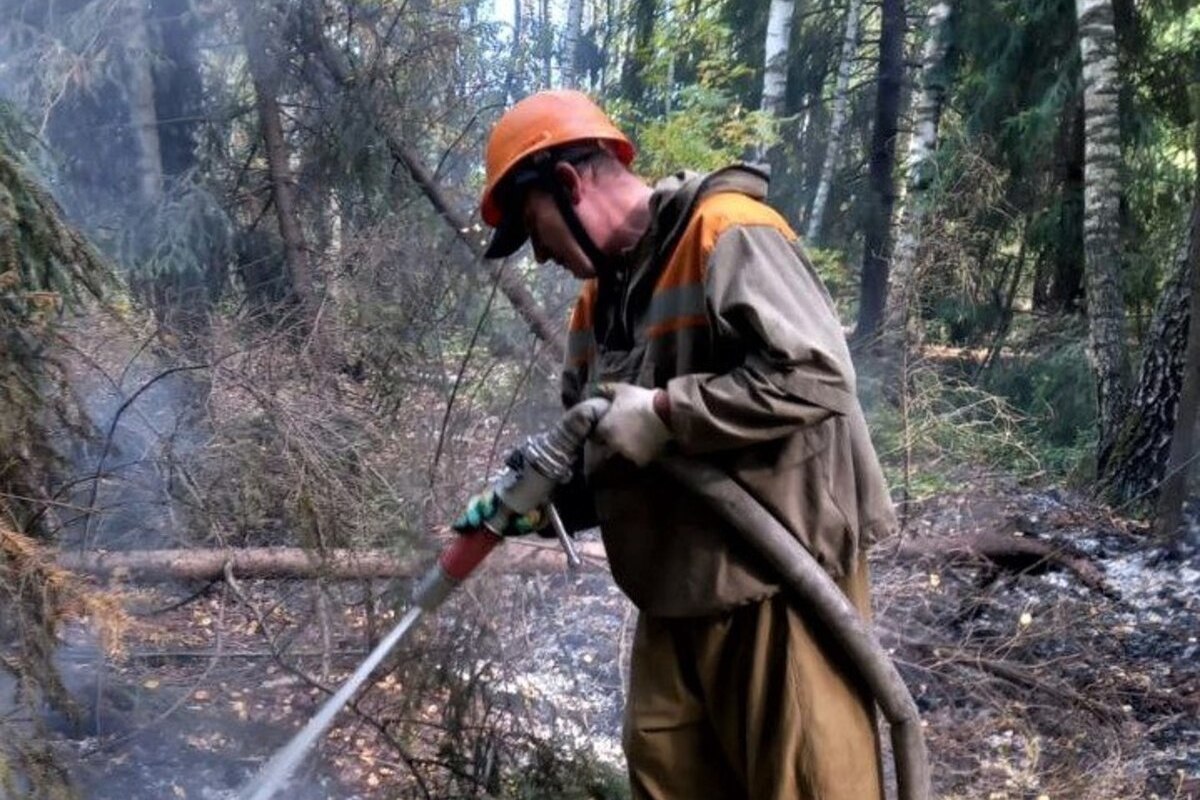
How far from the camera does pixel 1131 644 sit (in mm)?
4695

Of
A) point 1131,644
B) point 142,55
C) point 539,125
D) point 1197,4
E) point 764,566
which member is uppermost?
point 1197,4

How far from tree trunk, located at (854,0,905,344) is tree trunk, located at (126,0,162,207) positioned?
765 centimetres

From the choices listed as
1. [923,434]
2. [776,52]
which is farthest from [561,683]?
[776,52]

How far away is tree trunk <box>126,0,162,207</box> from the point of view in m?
6.45

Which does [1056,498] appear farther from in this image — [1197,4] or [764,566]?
[764,566]

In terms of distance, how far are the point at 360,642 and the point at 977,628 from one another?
258 centimetres

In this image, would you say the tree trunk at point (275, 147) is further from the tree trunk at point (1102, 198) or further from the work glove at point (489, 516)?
the tree trunk at point (1102, 198)

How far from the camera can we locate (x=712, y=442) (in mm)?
1883

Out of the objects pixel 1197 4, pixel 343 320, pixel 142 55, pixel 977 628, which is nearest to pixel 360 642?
pixel 343 320

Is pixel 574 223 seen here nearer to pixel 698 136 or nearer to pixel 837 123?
pixel 698 136

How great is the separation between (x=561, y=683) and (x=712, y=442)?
2.55 meters

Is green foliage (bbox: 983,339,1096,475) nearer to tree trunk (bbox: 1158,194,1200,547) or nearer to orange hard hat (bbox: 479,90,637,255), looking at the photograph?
tree trunk (bbox: 1158,194,1200,547)

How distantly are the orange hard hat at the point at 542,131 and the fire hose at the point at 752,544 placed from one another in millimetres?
476

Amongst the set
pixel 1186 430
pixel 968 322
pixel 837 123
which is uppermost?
pixel 837 123
